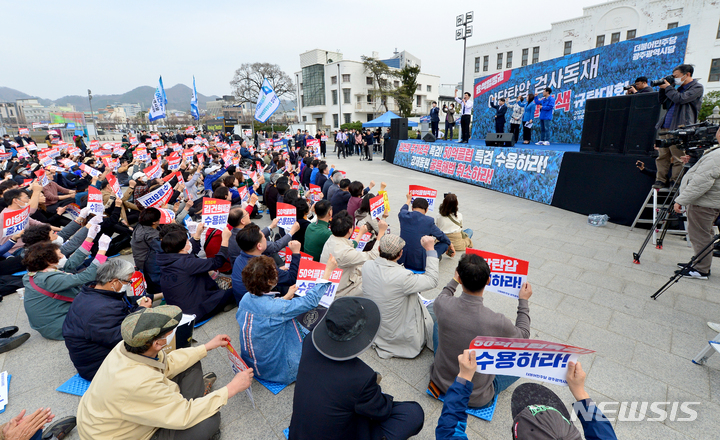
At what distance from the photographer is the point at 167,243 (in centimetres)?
359

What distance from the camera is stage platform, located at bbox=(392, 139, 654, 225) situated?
7109 millimetres

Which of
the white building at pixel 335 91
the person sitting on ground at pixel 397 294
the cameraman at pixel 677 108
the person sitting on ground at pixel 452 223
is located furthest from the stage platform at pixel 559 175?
the white building at pixel 335 91

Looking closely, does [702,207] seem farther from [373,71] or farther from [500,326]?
[373,71]

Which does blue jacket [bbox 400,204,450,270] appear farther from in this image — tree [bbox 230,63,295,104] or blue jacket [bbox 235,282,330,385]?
tree [bbox 230,63,295,104]

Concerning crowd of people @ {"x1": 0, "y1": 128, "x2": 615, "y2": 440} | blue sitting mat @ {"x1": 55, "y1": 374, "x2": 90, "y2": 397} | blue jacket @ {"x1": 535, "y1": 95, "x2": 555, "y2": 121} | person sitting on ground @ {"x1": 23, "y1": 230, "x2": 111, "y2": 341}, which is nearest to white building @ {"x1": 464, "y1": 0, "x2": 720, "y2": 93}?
blue jacket @ {"x1": 535, "y1": 95, "x2": 555, "y2": 121}

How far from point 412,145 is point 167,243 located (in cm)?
1429

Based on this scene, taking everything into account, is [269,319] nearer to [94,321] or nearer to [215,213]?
[94,321]

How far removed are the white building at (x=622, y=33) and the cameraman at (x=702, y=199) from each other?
1248 inches

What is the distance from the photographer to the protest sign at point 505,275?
273 cm

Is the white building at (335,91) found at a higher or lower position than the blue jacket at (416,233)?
higher

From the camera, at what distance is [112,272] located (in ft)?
9.05

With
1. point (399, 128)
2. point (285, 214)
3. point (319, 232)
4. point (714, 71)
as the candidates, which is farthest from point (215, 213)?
point (714, 71)

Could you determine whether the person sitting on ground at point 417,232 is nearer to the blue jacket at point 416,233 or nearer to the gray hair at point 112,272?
the blue jacket at point 416,233

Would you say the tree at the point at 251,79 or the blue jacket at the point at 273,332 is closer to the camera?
the blue jacket at the point at 273,332
